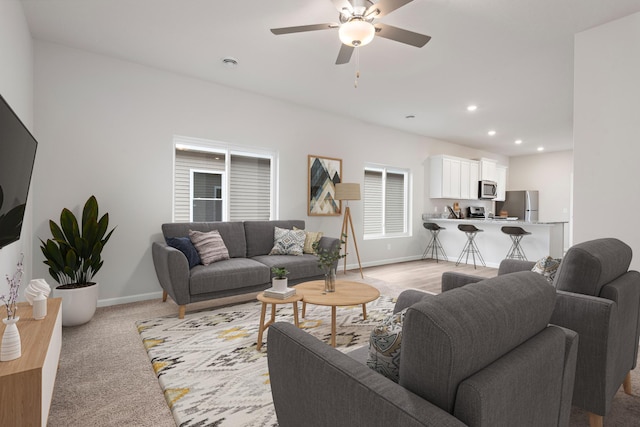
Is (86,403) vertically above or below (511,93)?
below

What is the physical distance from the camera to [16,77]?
259 centimetres

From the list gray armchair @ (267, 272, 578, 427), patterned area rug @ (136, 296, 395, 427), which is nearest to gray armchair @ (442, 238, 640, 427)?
gray armchair @ (267, 272, 578, 427)

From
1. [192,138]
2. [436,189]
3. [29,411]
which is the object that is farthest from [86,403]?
[436,189]

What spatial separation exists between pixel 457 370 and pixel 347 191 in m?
4.47

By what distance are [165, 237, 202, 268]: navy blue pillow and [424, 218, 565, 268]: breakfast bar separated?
17.4ft

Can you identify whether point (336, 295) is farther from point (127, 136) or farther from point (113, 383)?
point (127, 136)

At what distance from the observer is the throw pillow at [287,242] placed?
4.38 meters

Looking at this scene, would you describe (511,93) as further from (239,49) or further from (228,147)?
(228,147)

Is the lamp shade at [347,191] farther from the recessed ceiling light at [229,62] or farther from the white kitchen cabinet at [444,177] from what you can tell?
the white kitchen cabinet at [444,177]

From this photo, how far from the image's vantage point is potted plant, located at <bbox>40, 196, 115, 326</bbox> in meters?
3.01

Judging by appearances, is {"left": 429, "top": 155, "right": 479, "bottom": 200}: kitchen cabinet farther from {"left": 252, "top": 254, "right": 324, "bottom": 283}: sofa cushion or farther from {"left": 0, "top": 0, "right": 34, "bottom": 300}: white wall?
{"left": 0, "top": 0, "right": 34, "bottom": 300}: white wall

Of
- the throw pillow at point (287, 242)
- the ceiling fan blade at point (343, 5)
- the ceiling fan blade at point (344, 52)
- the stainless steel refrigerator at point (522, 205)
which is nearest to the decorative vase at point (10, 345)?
the ceiling fan blade at point (343, 5)

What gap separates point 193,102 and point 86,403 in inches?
136

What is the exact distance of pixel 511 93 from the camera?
15.1ft
